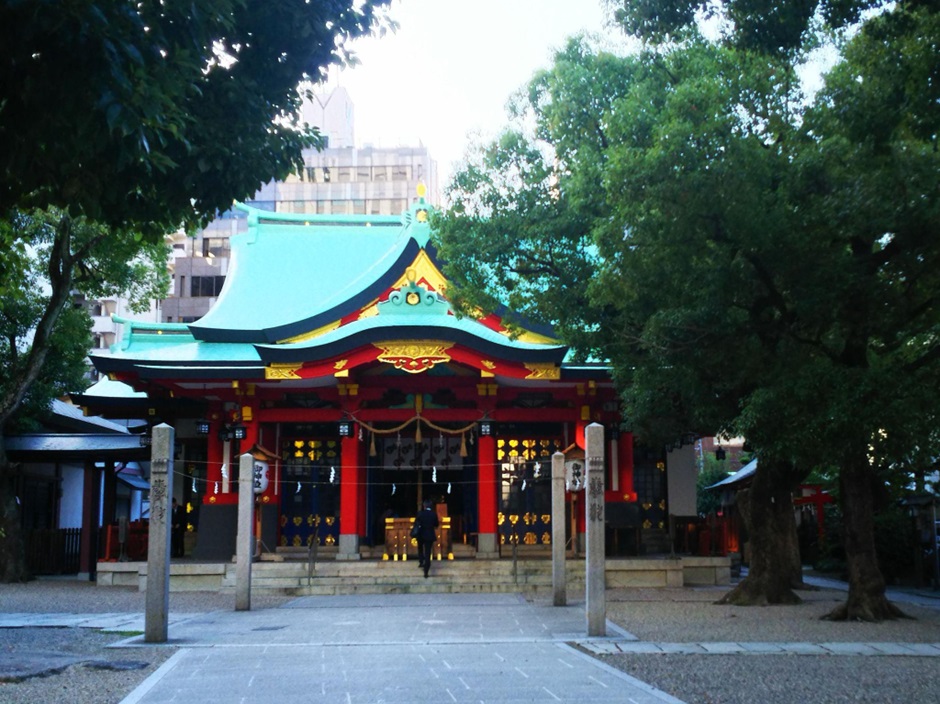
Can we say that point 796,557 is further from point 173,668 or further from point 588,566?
point 173,668

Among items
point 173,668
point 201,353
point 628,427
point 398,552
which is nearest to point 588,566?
point 173,668

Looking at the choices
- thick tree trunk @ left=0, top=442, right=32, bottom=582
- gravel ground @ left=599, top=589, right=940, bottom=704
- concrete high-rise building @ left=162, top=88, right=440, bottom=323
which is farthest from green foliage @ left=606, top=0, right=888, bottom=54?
concrete high-rise building @ left=162, top=88, right=440, bottom=323

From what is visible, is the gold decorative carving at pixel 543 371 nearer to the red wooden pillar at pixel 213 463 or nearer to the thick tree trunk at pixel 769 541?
the thick tree trunk at pixel 769 541

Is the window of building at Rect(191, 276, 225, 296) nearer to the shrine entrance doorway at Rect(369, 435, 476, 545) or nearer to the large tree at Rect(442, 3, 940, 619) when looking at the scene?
the shrine entrance doorway at Rect(369, 435, 476, 545)

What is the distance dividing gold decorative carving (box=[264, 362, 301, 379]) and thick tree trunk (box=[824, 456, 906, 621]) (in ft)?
39.0

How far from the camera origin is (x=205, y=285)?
6450cm

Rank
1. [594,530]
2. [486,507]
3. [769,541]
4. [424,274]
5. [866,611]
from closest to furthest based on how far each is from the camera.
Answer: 1. [594,530]
2. [866,611]
3. [769,541]
4. [486,507]
5. [424,274]

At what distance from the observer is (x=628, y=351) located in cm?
1684

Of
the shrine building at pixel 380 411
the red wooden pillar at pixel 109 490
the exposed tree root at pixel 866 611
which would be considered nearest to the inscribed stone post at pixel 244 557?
the shrine building at pixel 380 411

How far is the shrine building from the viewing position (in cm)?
2266

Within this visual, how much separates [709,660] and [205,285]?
57.4 meters

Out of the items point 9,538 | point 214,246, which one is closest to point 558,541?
point 9,538

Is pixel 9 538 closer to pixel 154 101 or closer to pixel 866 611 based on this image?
pixel 866 611

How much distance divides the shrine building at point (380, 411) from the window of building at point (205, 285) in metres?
38.7
